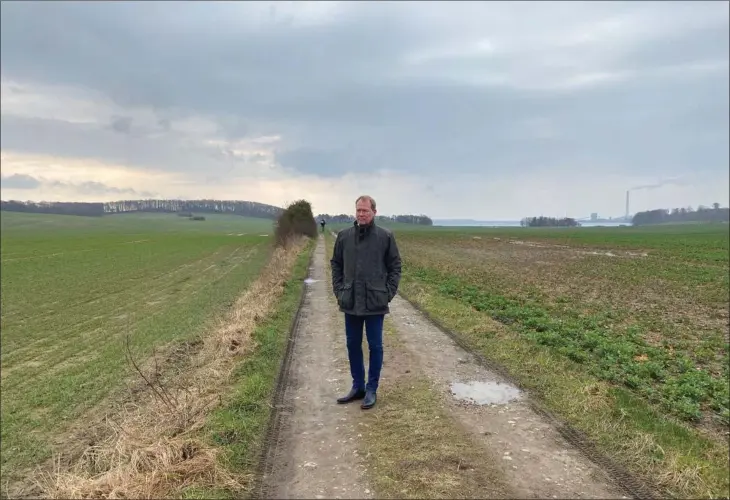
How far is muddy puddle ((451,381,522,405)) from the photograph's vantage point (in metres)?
6.66

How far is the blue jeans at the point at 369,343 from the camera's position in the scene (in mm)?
6309

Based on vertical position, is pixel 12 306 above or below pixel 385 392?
below

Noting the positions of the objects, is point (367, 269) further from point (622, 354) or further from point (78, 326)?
point (78, 326)

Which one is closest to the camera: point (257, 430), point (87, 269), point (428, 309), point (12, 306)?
point (257, 430)

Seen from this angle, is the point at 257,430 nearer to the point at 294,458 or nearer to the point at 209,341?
the point at 294,458

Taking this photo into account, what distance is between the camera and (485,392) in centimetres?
700

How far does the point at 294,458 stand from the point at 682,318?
13.1 metres

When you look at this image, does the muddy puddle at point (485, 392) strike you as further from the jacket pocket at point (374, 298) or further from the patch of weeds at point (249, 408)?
the patch of weeds at point (249, 408)

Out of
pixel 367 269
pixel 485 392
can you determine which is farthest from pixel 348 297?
pixel 485 392

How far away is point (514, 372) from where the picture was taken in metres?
7.89

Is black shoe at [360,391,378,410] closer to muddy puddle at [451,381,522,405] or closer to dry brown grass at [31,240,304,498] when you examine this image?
muddy puddle at [451,381,522,405]

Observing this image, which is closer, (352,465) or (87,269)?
(352,465)

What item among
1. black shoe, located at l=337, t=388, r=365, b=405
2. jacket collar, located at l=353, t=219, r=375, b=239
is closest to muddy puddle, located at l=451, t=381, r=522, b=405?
black shoe, located at l=337, t=388, r=365, b=405

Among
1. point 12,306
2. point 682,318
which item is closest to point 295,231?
point 12,306
